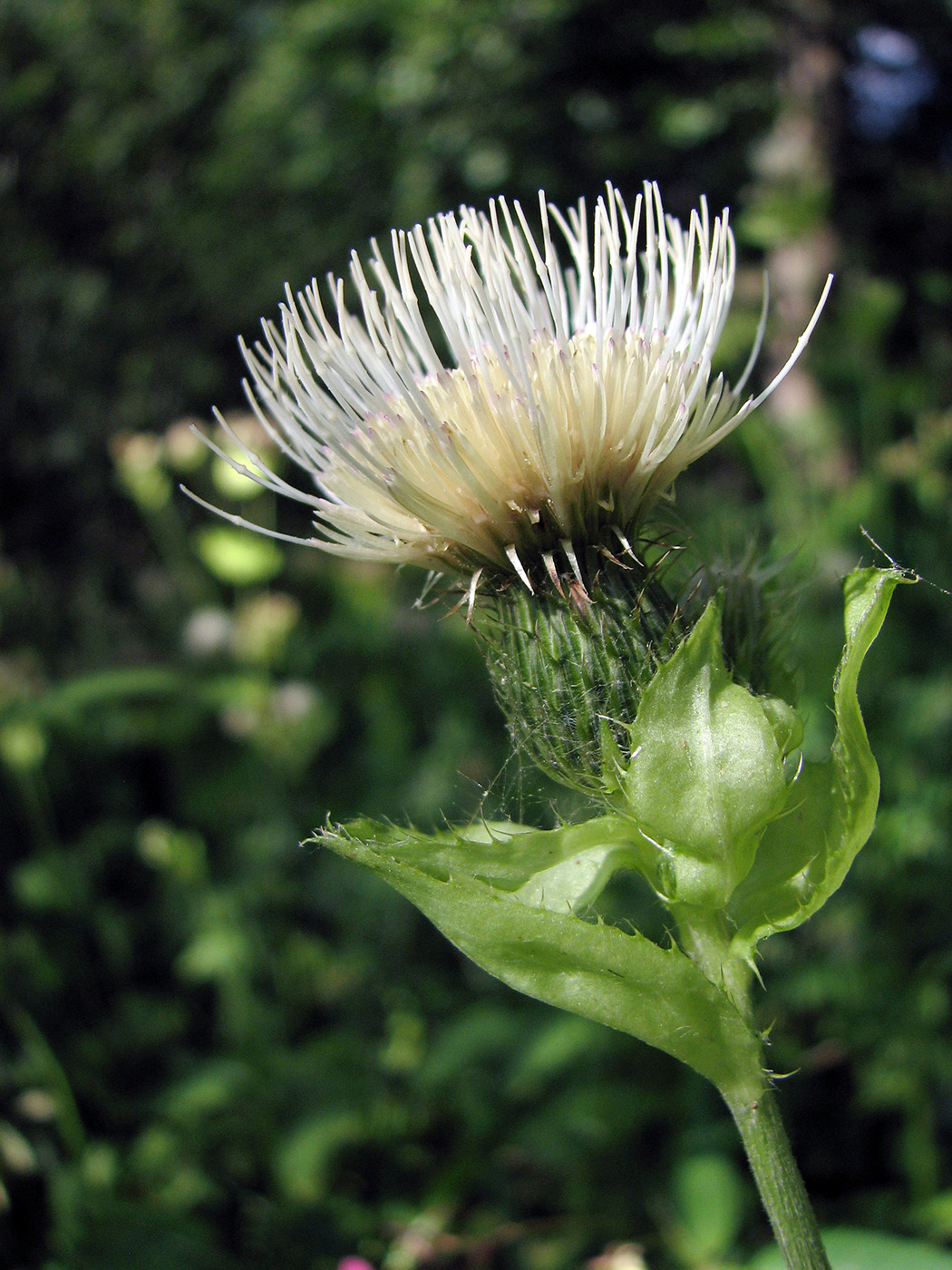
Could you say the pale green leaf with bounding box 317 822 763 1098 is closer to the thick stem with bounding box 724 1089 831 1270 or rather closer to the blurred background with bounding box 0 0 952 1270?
the thick stem with bounding box 724 1089 831 1270

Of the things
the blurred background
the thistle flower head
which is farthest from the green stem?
the thistle flower head

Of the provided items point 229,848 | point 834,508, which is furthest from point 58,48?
point 834,508

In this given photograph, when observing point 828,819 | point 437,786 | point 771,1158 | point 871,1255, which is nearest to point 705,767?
point 828,819

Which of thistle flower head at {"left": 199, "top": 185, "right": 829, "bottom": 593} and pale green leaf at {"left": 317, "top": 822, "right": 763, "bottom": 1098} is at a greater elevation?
thistle flower head at {"left": 199, "top": 185, "right": 829, "bottom": 593}

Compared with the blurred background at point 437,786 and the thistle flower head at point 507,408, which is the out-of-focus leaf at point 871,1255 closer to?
the blurred background at point 437,786

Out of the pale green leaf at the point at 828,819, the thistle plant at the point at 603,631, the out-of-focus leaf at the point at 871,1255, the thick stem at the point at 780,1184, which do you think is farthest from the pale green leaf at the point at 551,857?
the out-of-focus leaf at the point at 871,1255

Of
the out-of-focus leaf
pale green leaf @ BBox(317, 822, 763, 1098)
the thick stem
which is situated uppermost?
pale green leaf @ BBox(317, 822, 763, 1098)

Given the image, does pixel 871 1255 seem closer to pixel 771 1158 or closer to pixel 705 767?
pixel 771 1158
